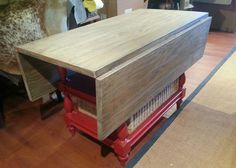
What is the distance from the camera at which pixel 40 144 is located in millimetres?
1540

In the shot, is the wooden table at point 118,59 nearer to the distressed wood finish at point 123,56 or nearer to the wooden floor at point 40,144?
the distressed wood finish at point 123,56

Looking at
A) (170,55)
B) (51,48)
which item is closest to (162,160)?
(170,55)

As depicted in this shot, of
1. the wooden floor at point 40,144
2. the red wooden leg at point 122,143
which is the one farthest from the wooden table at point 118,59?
the wooden floor at point 40,144

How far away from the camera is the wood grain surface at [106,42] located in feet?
3.11

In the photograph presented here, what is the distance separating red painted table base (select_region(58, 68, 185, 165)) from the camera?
1.29 metres

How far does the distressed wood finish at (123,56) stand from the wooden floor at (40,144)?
42cm

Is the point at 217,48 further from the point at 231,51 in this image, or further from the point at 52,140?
the point at 52,140

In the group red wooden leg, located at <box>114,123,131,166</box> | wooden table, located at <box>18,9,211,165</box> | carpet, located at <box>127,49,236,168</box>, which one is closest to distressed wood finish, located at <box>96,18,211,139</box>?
wooden table, located at <box>18,9,211,165</box>

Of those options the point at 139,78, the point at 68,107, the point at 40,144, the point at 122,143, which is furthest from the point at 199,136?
the point at 40,144

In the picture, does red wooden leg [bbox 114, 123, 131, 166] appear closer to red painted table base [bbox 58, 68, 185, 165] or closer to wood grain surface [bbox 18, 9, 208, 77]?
red painted table base [bbox 58, 68, 185, 165]

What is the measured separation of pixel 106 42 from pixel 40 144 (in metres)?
0.84

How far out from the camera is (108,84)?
2.99ft

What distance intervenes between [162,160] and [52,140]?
71cm

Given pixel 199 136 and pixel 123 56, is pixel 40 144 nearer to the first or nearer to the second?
pixel 123 56
